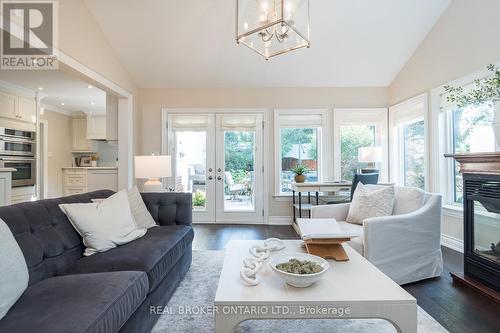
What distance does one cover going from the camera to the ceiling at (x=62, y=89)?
14.5ft

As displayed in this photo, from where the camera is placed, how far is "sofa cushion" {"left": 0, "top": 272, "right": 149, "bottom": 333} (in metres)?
1.04

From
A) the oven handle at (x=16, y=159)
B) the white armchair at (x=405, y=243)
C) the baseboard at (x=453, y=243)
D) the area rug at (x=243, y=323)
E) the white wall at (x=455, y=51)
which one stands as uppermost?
the white wall at (x=455, y=51)

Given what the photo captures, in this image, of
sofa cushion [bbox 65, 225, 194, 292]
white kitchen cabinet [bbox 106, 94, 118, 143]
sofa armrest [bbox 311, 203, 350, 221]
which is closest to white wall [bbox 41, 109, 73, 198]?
white kitchen cabinet [bbox 106, 94, 118, 143]

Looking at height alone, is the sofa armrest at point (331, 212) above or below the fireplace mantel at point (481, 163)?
below

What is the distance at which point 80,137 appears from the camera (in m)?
7.13

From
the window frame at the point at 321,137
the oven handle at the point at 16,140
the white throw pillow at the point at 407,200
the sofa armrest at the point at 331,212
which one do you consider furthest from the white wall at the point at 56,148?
the white throw pillow at the point at 407,200

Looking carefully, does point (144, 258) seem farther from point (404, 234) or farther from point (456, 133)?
point (456, 133)

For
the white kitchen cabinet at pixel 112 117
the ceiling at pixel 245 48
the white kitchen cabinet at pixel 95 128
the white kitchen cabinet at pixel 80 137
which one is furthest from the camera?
the white kitchen cabinet at pixel 80 137

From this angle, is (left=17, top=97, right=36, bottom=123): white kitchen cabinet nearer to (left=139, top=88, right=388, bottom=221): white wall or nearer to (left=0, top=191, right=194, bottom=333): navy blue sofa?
(left=139, top=88, right=388, bottom=221): white wall

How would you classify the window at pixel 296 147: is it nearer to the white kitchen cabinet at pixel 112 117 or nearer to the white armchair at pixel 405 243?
the white armchair at pixel 405 243

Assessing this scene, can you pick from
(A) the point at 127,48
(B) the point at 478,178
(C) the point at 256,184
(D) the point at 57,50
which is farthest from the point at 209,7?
(B) the point at 478,178

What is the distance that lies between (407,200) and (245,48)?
308cm

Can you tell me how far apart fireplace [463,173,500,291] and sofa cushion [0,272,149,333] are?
2.63 meters

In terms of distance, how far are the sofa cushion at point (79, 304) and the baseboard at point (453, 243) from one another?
3.59 meters
